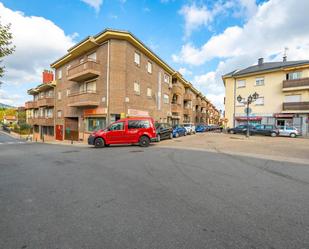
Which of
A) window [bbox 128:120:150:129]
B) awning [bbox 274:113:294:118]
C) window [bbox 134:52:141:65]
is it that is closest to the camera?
window [bbox 128:120:150:129]

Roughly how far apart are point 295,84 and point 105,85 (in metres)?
26.9

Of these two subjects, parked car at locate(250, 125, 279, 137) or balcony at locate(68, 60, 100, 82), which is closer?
balcony at locate(68, 60, 100, 82)

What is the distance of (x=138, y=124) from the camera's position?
39.4ft

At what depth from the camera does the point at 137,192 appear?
3.93 m

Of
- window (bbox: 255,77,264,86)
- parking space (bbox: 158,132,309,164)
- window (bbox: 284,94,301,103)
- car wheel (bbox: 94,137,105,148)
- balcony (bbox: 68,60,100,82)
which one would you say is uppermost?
window (bbox: 255,77,264,86)

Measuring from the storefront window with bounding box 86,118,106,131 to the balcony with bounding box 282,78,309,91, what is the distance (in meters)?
26.9

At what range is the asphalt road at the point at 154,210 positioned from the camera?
2279mm

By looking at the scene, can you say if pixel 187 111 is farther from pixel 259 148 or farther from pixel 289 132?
pixel 259 148

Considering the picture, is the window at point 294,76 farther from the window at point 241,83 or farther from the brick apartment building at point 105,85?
the brick apartment building at point 105,85

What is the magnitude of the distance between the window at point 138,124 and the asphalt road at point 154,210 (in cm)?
650

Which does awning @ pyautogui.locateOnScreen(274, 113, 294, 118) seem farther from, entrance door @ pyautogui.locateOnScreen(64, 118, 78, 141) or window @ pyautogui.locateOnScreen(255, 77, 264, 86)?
entrance door @ pyautogui.locateOnScreen(64, 118, 78, 141)

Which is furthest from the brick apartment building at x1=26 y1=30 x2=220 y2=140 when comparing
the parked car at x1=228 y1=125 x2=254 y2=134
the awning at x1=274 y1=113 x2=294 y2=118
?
the awning at x1=274 y1=113 x2=294 y2=118

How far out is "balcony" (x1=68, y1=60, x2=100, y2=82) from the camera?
16484mm

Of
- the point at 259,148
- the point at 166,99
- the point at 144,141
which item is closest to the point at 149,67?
the point at 166,99
